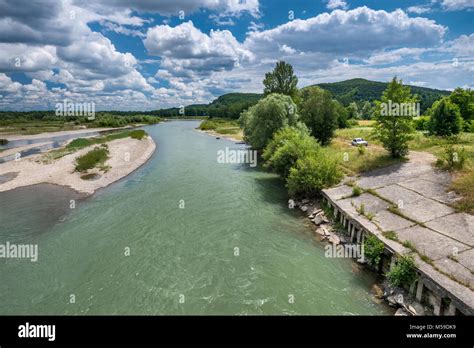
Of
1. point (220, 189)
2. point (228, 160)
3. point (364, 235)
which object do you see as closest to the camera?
point (364, 235)

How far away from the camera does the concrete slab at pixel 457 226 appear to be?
1527cm

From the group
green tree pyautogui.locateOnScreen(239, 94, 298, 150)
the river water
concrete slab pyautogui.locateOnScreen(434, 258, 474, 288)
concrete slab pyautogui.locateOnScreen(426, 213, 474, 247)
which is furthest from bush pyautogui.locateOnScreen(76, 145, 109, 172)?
concrete slab pyautogui.locateOnScreen(434, 258, 474, 288)

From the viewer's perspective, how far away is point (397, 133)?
29.7 metres

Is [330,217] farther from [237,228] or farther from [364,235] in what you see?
[237,228]

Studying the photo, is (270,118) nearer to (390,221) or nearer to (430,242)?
(390,221)

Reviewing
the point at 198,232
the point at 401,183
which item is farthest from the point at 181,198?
the point at 401,183

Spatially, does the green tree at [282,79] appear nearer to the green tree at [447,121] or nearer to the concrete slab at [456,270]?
the green tree at [447,121]

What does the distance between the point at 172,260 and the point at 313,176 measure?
1534 cm

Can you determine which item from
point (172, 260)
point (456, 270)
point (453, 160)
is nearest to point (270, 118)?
point (453, 160)

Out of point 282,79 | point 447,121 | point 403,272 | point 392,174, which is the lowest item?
point 403,272

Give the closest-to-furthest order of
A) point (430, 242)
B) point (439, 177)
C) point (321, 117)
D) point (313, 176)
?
point (430, 242), point (439, 177), point (313, 176), point (321, 117)

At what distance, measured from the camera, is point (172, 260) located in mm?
17672
